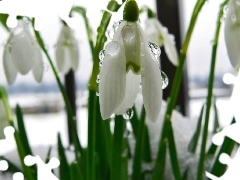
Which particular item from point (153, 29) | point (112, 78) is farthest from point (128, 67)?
point (153, 29)

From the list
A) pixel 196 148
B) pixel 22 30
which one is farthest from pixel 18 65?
pixel 196 148

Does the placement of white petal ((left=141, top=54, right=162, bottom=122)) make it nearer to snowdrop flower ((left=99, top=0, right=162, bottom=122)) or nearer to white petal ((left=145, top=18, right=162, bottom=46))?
snowdrop flower ((left=99, top=0, right=162, bottom=122))

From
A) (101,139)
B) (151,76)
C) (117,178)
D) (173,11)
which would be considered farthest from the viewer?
(173,11)

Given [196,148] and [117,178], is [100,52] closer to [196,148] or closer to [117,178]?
[117,178]

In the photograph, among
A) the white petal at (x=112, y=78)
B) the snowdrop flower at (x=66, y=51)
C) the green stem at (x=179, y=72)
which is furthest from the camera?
the snowdrop flower at (x=66, y=51)

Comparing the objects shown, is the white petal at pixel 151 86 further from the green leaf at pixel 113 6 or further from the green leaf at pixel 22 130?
the green leaf at pixel 22 130

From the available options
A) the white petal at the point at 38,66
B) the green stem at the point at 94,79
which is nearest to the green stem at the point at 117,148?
the green stem at the point at 94,79
